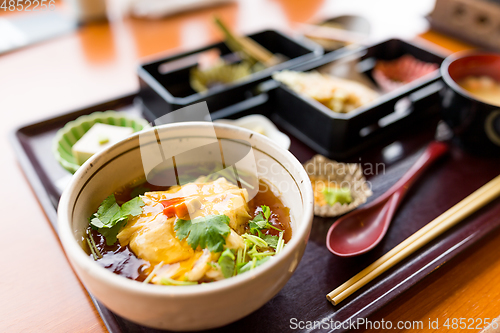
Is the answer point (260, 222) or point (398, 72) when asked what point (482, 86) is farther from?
point (260, 222)

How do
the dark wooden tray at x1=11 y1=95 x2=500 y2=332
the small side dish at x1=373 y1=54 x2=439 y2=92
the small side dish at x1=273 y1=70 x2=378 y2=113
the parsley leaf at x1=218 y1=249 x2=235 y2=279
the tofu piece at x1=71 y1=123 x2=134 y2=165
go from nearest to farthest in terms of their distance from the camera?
1. the parsley leaf at x1=218 y1=249 x2=235 y2=279
2. the dark wooden tray at x1=11 y1=95 x2=500 y2=332
3. the tofu piece at x1=71 y1=123 x2=134 y2=165
4. the small side dish at x1=273 y1=70 x2=378 y2=113
5. the small side dish at x1=373 y1=54 x2=439 y2=92

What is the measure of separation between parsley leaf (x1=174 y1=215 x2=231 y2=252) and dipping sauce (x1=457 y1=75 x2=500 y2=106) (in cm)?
122

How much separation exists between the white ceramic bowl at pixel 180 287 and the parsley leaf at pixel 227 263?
0.27 ft

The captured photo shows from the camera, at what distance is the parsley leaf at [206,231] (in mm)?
763

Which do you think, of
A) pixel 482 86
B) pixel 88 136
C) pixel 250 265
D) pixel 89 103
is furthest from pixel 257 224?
pixel 482 86

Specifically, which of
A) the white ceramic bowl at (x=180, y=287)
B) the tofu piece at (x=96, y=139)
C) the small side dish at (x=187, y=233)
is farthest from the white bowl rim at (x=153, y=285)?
the tofu piece at (x=96, y=139)

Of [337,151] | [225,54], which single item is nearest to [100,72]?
[225,54]

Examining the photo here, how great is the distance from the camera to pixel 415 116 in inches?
57.4

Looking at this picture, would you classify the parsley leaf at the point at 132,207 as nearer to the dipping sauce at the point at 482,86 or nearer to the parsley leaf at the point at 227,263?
the parsley leaf at the point at 227,263

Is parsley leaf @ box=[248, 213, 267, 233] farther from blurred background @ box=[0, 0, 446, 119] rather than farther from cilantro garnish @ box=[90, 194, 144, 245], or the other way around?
blurred background @ box=[0, 0, 446, 119]

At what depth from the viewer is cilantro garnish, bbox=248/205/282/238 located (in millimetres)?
867

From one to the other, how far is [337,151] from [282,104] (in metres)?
0.29

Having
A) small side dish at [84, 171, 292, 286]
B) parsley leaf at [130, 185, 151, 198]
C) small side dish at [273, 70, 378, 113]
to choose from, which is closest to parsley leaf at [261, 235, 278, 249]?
small side dish at [84, 171, 292, 286]

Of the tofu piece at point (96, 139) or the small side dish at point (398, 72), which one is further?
the small side dish at point (398, 72)
